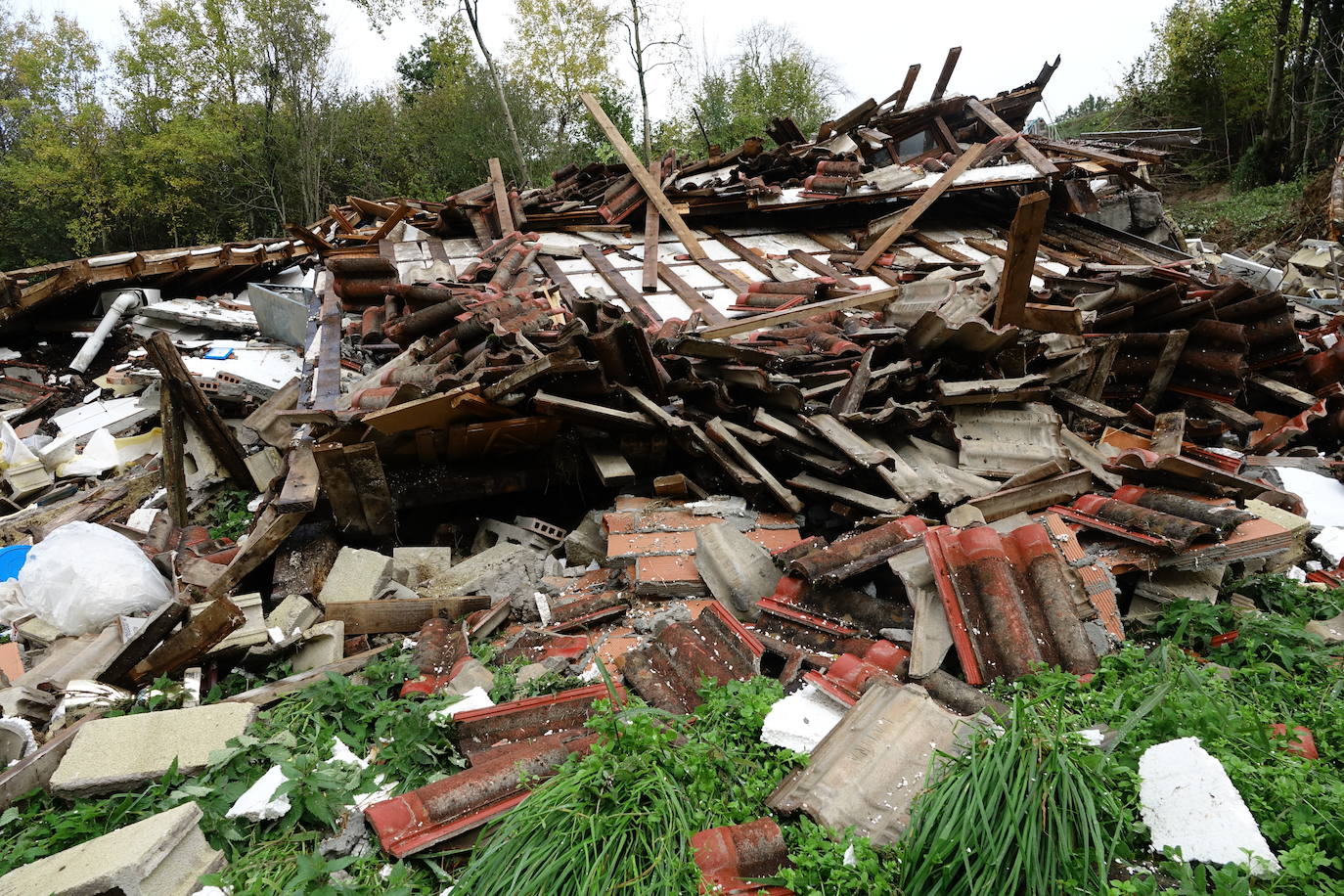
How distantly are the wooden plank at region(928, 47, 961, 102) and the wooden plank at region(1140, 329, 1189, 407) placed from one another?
6591 millimetres

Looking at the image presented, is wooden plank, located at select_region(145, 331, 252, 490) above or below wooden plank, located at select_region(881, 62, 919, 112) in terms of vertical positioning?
below

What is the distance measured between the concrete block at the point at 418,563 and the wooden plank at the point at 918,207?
602cm

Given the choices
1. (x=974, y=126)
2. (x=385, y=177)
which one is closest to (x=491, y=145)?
(x=385, y=177)

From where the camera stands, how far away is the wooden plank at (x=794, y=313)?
247 inches

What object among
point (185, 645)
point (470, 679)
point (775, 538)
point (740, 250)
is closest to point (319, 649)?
point (185, 645)

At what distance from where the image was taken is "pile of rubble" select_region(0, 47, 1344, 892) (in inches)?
121

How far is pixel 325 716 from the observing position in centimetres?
325

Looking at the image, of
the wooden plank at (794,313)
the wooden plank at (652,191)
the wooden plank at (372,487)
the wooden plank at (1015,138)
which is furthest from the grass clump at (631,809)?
the wooden plank at (1015,138)

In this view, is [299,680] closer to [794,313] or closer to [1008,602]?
[1008,602]

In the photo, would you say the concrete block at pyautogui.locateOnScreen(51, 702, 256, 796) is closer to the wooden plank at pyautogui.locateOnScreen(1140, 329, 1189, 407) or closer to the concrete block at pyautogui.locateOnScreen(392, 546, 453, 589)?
the concrete block at pyautogui.locateOnScreen(392, 546, 453, 589)

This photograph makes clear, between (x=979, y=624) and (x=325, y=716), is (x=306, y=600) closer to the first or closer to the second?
(x=325, y=716)

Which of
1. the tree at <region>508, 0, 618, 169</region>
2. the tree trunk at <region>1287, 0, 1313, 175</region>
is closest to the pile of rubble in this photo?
the tree trunk at <region>1287, 0, 1313, 175</region>

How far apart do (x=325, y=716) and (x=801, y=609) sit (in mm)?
2310

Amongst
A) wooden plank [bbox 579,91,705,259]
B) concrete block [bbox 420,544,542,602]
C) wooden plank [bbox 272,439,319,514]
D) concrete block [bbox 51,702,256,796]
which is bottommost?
concrete block [bbox 420,544,542,602]
